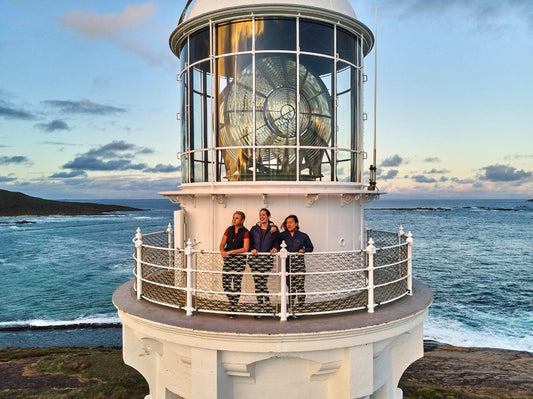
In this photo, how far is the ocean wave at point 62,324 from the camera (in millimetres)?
26859

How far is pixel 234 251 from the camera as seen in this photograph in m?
6.13

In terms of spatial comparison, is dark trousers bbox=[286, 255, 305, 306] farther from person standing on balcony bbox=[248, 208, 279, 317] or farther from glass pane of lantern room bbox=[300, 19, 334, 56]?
glass pane of lantern room bbox=[300, 19, 334, 56]

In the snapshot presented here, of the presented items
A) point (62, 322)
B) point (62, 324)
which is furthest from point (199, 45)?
point (62, 322)

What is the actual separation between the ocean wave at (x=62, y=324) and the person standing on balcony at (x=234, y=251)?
23.8m

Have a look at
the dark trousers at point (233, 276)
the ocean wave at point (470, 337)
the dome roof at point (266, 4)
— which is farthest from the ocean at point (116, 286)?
the dome roof at point (266, 4)

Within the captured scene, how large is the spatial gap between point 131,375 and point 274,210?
620 inches

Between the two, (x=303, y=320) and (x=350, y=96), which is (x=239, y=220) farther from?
(x=350, y=96)

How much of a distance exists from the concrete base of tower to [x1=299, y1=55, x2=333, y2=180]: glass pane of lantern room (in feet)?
8.47

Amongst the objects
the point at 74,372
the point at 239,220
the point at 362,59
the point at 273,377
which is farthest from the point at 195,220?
the point at 74,372

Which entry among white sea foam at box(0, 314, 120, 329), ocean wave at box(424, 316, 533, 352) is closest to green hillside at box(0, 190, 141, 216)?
white sea foam at box(0, 314, 120, 329)

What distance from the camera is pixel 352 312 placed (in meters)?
6.25

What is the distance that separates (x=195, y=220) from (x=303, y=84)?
313 centimetres

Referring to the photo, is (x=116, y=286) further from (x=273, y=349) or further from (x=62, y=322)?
(x=273, y=349)

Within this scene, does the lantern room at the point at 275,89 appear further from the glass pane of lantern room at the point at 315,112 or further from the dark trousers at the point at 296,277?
the dark trousers at the point at 296,277
